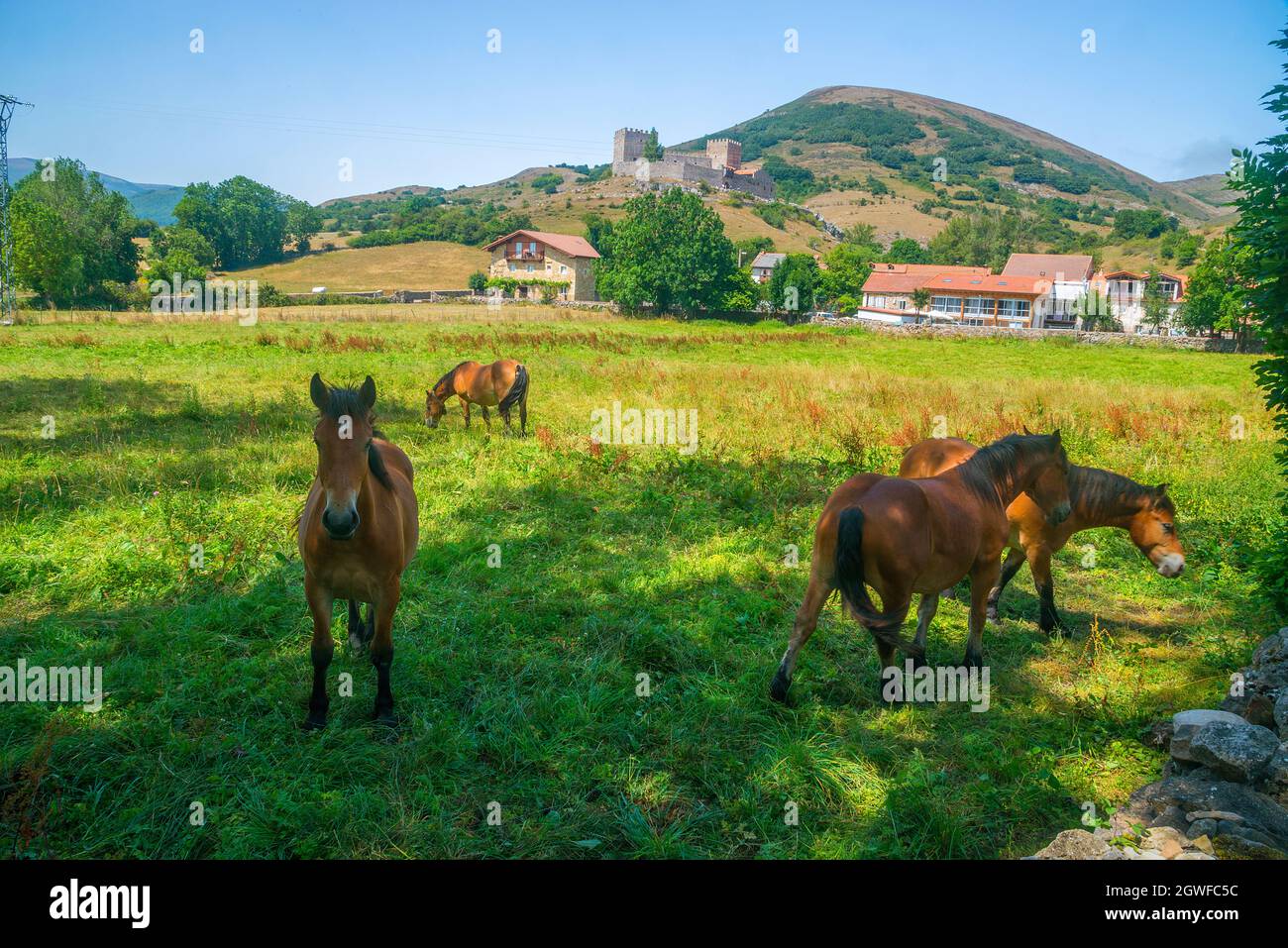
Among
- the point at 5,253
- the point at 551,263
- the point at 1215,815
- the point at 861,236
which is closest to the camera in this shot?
the point at 1215,815

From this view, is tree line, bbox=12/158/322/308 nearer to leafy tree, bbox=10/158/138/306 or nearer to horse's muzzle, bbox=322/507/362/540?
leafy tree, bbox=10/158/138/306

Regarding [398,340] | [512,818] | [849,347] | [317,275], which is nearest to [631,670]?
[512,818]

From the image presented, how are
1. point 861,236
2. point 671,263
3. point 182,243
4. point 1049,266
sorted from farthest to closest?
point 861,236 → point 1049,266 → point 182,243 → point 671,263

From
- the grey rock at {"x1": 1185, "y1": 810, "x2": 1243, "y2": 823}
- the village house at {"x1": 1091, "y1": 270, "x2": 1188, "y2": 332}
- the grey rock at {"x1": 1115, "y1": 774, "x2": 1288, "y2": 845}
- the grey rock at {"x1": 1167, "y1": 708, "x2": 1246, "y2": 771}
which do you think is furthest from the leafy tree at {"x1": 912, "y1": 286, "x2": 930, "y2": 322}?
the grey rock at {"x1": 1185, "y1": 810, "x2": 1243, "y2": 823}

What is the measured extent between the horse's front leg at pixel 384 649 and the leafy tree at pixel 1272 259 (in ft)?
26.0

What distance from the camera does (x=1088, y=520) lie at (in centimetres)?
734

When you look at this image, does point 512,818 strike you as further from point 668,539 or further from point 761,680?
point 668,539

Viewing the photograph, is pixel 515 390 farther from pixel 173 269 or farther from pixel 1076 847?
pixel 173 269

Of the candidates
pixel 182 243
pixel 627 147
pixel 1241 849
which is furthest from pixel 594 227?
pixel 1241 849

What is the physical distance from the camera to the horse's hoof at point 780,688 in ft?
17.9

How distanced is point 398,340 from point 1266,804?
28224 millimetres

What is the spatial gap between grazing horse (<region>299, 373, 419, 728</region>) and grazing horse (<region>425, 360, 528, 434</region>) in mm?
8749

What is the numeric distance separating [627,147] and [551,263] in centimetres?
11520

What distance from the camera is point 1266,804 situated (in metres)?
3.77
